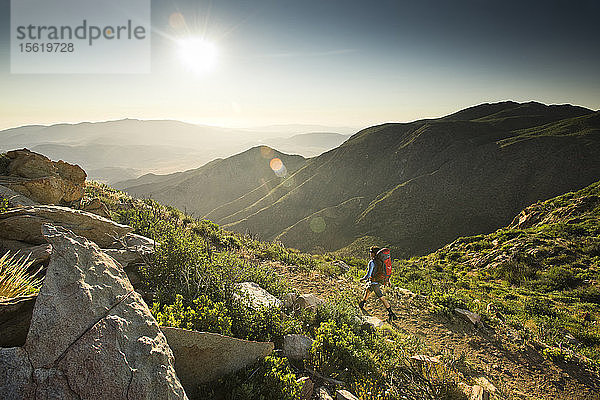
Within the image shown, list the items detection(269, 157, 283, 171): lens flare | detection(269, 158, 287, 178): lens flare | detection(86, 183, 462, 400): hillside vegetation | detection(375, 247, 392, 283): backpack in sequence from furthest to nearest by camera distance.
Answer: detection(269, 157, 283, 171): lens flare < detection(269, 158, 287, 178): lens flare < detection(375, 247, 392, 283): backpack < detection(86, 183, 462, 400): hillside vegetation

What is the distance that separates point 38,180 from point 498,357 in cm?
1159

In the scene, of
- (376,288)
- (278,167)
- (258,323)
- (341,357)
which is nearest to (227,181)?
(278,167)

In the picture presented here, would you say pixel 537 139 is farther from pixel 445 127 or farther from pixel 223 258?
pixel 223 258

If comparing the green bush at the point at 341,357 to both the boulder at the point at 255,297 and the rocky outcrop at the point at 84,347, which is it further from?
the rocky outcrop at the point at 84,347

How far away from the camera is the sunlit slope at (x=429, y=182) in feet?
135

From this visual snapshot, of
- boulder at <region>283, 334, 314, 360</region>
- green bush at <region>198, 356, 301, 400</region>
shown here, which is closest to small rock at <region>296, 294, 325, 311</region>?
boulder at <region>283, 334, 314, 360</region>

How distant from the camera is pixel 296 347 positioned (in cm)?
430

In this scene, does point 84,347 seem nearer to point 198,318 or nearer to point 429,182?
point 198,318

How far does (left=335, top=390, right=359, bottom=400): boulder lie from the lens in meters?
3.70

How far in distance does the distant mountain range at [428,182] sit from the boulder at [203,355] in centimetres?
3890

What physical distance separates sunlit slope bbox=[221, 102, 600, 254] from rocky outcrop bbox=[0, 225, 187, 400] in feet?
133

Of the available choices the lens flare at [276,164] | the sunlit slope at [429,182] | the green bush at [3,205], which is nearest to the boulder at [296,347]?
the green bush at [3,205]

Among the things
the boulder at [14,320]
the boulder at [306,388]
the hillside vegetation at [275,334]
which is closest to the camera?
the boulder at [14,320]

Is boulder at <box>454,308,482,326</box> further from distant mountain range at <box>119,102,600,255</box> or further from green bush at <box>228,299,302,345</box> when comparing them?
distant mountain range at <box>119,102,600,255</box>
